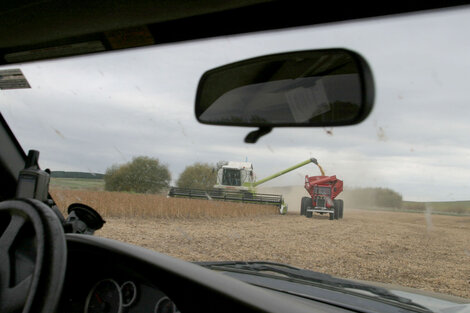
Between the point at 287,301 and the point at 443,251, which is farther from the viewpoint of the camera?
the point at 443,251

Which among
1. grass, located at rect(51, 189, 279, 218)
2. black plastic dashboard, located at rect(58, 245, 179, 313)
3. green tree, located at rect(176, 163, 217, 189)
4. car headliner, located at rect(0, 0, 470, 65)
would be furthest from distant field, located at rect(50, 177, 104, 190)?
black plastic dashboard, located at rect(58, 245, 179, 313)

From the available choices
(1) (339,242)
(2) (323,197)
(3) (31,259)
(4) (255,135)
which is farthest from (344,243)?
(3) (31,259)

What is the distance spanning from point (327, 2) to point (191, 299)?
3.40ft

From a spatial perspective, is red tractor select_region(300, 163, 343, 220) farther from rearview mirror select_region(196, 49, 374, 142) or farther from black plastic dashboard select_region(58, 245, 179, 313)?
black plastic dashboard select_region(58, 245, 179, 313)

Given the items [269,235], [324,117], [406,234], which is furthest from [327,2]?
[269,235]

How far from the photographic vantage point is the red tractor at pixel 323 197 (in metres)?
2.85

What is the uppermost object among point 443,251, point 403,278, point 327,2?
point 327,2

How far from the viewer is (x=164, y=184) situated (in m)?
2.72

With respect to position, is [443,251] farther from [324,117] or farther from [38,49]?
[38,49]

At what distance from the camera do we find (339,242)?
3391mm

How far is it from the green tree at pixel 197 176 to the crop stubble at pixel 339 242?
0.58 m

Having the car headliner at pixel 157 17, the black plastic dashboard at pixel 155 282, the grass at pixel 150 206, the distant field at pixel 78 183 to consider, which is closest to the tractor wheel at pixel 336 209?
the grass at pixel 150 206

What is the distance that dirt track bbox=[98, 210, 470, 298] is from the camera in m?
2.41

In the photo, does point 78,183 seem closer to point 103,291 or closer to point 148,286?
point 103,291
